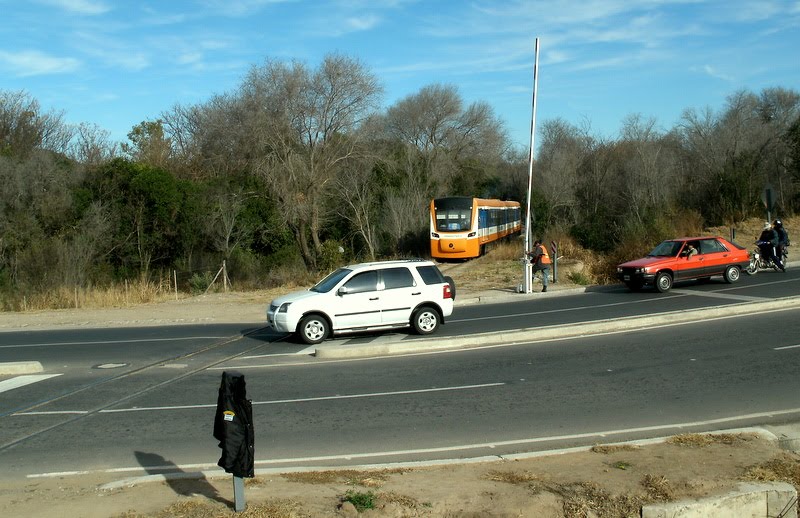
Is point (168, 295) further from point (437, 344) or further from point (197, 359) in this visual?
point (437, 344)

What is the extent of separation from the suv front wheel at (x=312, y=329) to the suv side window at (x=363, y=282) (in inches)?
36.3

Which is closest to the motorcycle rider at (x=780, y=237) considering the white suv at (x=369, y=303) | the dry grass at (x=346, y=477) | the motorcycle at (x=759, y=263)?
the motorcycle at (x=759, y=263)

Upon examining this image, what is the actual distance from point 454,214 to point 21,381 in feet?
92.0

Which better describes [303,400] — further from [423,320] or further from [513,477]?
[423,320]

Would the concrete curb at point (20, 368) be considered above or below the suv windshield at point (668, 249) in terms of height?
below

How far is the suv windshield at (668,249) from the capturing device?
2363 centimetres

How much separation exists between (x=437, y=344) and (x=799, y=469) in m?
8.37

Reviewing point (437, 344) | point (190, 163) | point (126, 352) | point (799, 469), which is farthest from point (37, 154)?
point (799, 469)

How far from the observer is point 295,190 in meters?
46.0

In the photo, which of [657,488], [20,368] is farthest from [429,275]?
[657,488]

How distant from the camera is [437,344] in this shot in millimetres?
14828

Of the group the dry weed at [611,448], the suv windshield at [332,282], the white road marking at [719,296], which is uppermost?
the suv windshield at [332,282]

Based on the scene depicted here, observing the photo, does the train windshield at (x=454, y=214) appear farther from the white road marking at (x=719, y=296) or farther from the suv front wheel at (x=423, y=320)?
the suv front wheel at (x=423, y=320)

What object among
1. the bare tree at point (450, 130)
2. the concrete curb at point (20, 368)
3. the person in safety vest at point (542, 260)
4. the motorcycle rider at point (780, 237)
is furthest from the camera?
the bare tree at point (450, 130)
